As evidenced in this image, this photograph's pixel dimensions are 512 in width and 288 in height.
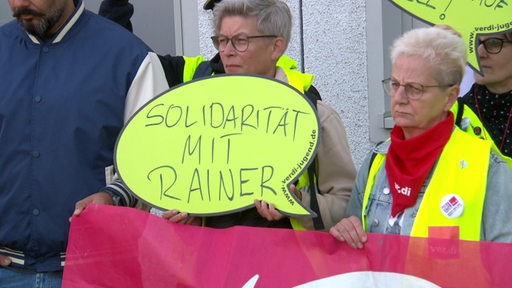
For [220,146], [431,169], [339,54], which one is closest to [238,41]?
→ [220,146]

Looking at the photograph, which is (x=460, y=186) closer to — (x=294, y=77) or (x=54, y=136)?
(x=294, y=77)

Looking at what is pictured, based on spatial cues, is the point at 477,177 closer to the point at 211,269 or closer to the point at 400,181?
the point at 400,181

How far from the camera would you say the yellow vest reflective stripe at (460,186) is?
2885 millimetres

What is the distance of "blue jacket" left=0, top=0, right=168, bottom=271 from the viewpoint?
11.2 feet

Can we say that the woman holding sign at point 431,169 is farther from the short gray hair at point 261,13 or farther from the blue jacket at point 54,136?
the blue jacket at point 54,136

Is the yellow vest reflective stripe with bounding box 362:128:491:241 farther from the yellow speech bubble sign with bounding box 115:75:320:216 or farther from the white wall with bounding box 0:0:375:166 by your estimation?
the white wall with bounding box 0:0:375:166

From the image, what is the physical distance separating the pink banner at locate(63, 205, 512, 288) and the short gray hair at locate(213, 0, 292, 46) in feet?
2.36

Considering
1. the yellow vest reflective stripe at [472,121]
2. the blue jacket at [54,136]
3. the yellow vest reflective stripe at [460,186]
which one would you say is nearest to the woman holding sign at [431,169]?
the yellow vest reflective stripe at [460,186]

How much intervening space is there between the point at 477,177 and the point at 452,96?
0.99 ft

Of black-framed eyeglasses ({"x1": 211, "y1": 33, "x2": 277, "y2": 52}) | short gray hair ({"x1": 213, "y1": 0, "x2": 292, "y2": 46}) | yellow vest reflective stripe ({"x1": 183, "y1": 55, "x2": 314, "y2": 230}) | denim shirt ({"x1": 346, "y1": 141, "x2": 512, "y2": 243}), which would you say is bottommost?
denim shirt ({"x1": 346, "y1": 141, "x2": 512, "y2": 243})

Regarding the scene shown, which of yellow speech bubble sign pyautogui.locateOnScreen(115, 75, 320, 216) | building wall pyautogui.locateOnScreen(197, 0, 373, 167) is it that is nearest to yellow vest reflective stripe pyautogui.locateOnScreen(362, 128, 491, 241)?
yellow speech bubble sign pyautogui.locateOnScreen(115, 75, 320, 216)

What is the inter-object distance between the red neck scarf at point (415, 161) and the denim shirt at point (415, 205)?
0.03 metres

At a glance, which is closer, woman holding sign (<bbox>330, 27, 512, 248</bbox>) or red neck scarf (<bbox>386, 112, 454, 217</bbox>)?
woman holding sign (<bbox>330, 27, 512, 248</bbox>)

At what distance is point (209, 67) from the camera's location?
12.6ft
